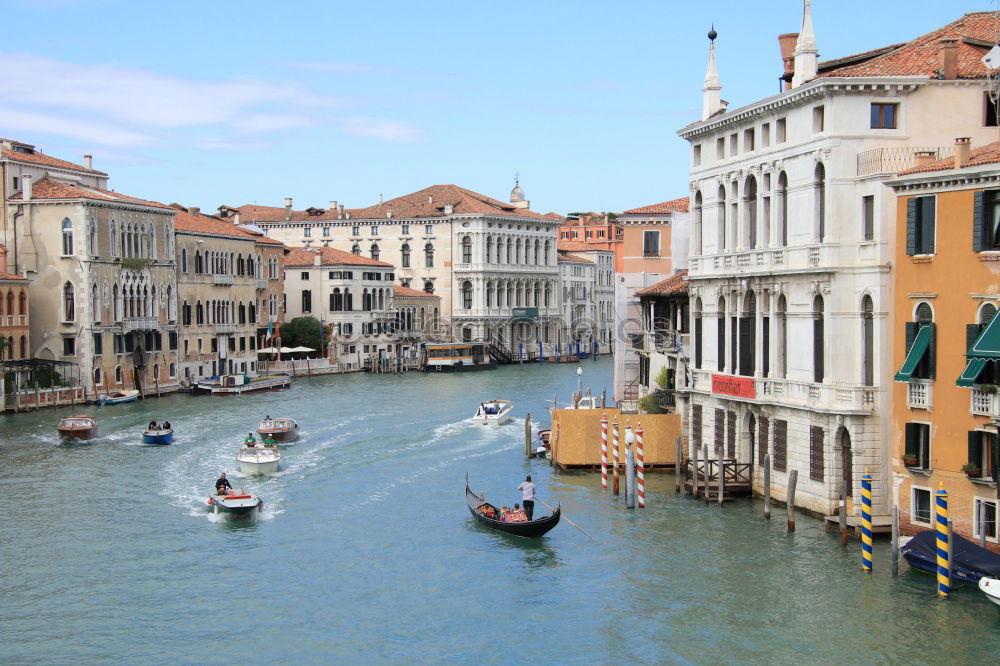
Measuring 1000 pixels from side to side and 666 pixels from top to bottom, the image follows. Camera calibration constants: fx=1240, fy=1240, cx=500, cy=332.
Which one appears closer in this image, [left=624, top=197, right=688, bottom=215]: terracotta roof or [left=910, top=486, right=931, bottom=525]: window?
[left=910, top=486, right=931, bottom=525]: window

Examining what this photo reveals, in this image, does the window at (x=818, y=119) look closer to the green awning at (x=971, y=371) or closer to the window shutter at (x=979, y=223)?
the window shutter at (x=979, y=223)

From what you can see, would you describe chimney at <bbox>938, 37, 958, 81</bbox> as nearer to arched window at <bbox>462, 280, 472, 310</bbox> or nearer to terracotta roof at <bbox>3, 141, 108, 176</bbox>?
terracotta roof at <bbox>3, 141, 108, 176</bbox>

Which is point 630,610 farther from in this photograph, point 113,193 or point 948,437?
point 113,193

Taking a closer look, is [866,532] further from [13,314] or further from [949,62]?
[13,314]

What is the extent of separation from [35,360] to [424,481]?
76.7 ft

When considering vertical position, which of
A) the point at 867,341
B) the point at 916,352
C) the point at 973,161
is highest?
the point at 973,161

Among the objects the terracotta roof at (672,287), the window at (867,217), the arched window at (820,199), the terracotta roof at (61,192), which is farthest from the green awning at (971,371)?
the terracotta roof at (61,192)

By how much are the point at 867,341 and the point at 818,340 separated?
3.45ft

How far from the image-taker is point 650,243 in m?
36.6

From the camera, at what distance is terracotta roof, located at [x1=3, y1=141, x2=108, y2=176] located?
46.9 meters

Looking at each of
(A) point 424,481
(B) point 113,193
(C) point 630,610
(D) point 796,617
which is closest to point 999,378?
(D) point 796,617

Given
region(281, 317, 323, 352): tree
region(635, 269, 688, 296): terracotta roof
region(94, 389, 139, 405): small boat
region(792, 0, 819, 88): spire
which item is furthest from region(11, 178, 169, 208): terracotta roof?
region(792, 0, 819, 88): spire

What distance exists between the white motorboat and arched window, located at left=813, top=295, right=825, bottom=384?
5.94 metres

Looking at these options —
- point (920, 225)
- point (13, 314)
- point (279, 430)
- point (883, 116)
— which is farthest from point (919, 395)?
point (13, 314)
